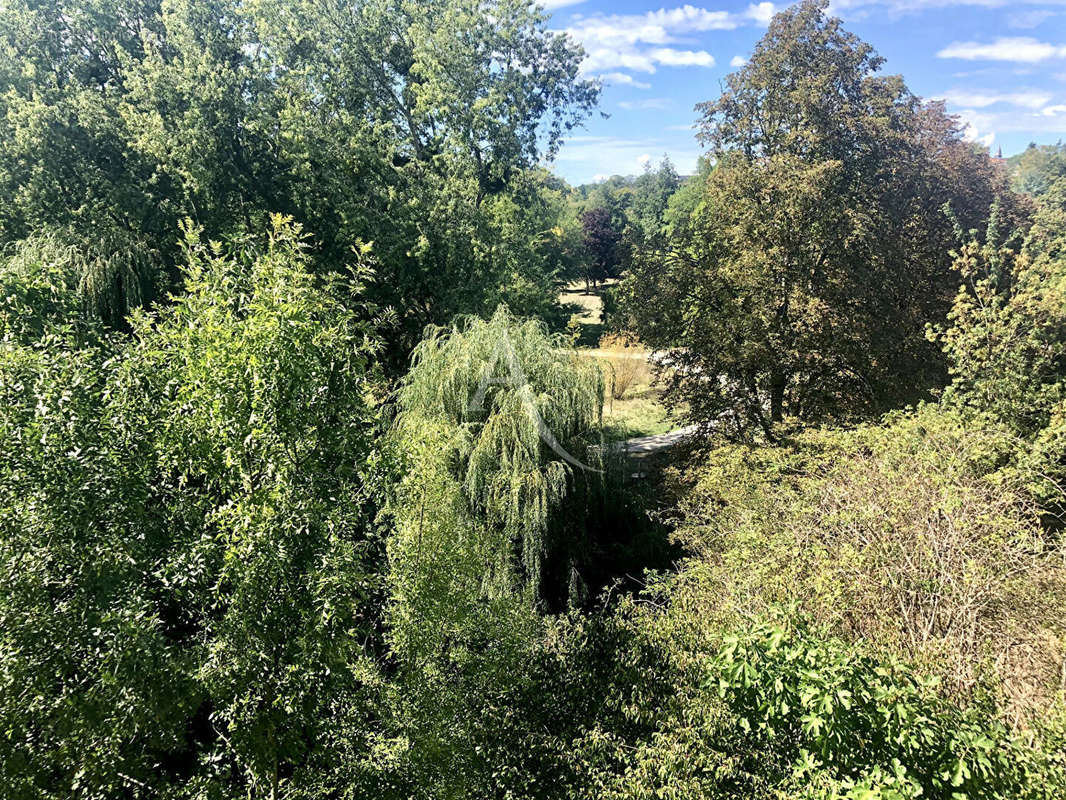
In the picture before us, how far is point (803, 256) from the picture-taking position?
10461 millimetres

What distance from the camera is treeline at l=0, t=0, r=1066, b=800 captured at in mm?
3848

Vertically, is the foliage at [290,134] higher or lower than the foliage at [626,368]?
higher

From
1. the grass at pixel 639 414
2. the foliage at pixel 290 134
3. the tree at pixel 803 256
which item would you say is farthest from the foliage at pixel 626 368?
the tree at pixel 803 256

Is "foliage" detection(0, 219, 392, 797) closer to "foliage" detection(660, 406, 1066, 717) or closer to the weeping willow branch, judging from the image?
the weeping willow branch

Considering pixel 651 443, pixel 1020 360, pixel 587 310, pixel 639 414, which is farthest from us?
pixel 587 310

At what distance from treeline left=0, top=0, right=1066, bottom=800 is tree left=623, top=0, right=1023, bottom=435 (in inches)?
3.5

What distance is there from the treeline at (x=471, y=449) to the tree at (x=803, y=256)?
89 millimetres

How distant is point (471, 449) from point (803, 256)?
7.07 metres

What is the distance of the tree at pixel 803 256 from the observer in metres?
10.3

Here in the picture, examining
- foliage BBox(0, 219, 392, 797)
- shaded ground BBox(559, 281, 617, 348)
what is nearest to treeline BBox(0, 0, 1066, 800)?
foliage BBox(0, 219, 392, 797)

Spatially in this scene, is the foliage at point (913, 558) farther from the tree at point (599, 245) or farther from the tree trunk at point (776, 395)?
the tree at point (599, 245)

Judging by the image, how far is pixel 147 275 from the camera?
1127cm

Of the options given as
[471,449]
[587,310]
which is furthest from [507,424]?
[587,310]

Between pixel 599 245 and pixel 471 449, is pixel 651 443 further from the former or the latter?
pixel 599 245
